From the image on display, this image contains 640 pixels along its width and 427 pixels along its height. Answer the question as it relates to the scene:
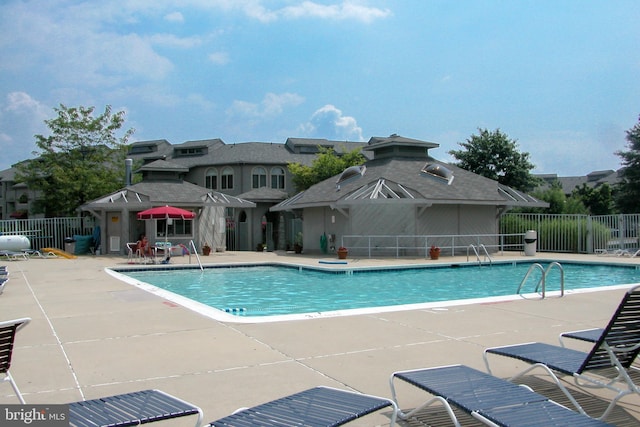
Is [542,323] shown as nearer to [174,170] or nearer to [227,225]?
[174,170]

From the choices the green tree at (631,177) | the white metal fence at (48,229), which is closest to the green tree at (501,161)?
the green tree at (631,177)

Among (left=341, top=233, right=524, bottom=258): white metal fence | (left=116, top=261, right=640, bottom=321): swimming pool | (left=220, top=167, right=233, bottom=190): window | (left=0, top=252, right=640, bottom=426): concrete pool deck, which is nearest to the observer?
(left=0, top=252, right=640, bottom=426): concrete pool deck

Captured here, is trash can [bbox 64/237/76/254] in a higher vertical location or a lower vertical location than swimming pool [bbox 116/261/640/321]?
higher

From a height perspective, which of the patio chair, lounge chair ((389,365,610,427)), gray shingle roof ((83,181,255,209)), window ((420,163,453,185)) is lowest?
lounge chair ((389,365,610,427))

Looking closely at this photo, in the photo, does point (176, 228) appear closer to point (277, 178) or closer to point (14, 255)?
point (14, 255)

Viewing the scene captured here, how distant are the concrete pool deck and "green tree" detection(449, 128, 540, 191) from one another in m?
28.2

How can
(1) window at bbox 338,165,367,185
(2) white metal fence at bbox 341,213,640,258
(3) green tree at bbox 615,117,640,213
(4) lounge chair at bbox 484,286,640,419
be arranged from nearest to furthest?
(4) lounge chair at bbox 484,286,640,419 → (2) white metal fence at bbox 341,213,640,258 → (1) window at bbox 338,165,367,185 → (3) green tree at bbox 615,117,640,213

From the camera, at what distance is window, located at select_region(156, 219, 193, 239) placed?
2728 cm

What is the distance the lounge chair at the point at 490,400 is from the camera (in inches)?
128

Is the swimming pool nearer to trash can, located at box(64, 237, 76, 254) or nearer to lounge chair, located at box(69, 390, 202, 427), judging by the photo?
lounge chair, located at box(69, 390, 202, 427)

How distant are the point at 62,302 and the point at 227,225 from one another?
23.8 m

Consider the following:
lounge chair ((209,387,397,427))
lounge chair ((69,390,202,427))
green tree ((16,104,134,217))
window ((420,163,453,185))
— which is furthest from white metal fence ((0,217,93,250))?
lounge chair ((209,387,397,427))

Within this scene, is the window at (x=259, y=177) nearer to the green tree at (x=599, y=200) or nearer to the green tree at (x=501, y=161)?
the green tree at (x=501, y=161)

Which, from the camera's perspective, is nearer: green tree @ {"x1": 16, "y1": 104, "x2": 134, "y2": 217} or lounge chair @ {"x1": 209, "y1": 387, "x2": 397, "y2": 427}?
lounge chair @ {"x1": 209, "y1": 387, "x2": 397, "y2": 427}
